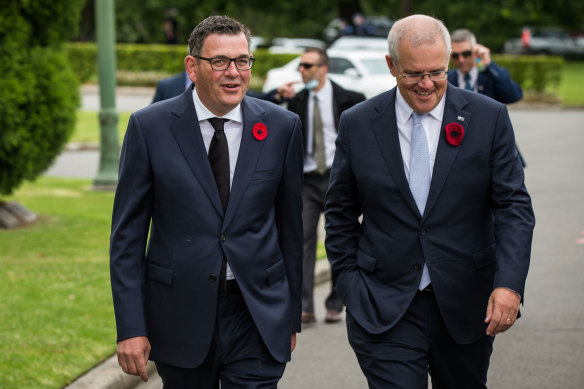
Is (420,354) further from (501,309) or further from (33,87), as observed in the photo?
(33,87)

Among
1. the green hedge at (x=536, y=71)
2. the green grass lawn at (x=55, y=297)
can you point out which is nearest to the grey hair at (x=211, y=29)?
the green grass lawn at (x=55, y=297)

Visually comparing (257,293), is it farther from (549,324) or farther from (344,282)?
(549,324)

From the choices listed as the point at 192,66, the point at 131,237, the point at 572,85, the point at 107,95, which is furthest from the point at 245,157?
the point at 572,85

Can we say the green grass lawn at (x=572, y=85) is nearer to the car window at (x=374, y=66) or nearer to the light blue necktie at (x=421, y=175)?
the car window at (x=374, y=66)

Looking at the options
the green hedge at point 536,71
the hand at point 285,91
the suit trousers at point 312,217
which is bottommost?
the green hedge at point 536,71

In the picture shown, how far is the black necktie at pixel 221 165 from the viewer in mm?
3768

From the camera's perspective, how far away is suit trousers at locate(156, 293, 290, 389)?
3781mm

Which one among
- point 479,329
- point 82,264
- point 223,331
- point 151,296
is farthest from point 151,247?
point 82,264

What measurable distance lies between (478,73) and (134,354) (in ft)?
16.1

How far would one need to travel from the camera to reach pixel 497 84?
7.69m

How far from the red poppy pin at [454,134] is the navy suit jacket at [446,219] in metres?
0.02

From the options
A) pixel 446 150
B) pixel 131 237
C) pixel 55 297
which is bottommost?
pixel 55 297

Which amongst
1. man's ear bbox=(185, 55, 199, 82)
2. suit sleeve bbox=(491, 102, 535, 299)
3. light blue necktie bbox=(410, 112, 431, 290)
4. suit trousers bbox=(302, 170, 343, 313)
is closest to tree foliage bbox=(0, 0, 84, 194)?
suit trousers bbox=(302, 170, 343, 313)

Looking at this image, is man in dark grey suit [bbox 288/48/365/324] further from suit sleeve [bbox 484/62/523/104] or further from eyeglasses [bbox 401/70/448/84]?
eyeglasses [bbox 401/70/448/84]
